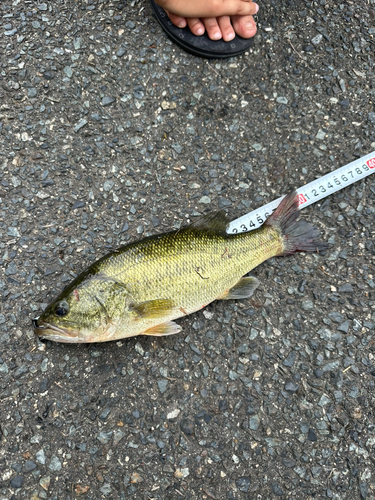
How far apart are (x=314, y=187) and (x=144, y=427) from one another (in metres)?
2.59

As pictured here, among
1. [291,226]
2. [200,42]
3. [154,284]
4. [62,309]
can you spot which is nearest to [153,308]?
[154,284]

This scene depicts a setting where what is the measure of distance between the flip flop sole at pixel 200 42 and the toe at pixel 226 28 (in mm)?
42

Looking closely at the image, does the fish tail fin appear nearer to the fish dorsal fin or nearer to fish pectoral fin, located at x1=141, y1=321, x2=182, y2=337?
the fish dorsal fin

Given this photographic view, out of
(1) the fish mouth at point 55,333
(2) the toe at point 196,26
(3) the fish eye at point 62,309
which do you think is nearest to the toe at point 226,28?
(2) the toe at point 196,26

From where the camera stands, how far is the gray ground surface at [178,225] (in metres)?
3.28

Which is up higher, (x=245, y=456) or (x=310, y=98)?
(x=310, y=98)

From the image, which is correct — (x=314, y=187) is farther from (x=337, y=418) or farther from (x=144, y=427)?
(x=144, y=427)

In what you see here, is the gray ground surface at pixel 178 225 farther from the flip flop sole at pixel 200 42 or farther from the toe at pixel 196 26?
the toe at pixel 196 26

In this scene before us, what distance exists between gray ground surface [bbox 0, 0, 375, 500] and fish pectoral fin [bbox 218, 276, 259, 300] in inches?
6.7

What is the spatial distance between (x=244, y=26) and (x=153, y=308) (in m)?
2.87

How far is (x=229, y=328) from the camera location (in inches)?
140

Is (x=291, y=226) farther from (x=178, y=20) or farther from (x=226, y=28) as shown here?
(x=178, y=20)

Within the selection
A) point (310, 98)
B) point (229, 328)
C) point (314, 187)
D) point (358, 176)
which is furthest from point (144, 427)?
point (310, 98)

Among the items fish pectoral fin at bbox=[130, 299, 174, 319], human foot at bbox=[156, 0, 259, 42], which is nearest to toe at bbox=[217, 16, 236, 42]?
human foot at bbox=[156, 0, 259, 42]
